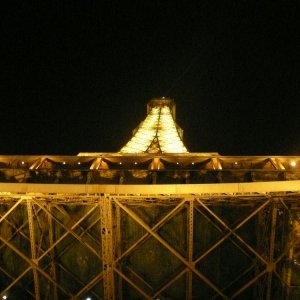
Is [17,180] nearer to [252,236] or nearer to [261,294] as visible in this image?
[252,236]

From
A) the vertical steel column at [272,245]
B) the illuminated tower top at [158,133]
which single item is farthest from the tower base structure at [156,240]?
the illuminated tower top at [158,133]

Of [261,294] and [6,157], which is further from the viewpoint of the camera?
[6,157]

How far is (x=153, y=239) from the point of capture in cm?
784

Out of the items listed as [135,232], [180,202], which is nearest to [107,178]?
[135,232]

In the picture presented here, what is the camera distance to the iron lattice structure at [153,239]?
701 centimetres

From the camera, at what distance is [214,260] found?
787cm

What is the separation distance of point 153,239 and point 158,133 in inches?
1152

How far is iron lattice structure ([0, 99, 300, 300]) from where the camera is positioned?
701 centimetres

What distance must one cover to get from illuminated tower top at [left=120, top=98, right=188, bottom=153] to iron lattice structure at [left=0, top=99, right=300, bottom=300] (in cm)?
1781

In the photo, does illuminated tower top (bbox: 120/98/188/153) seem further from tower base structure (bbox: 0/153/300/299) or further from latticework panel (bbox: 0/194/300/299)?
latticework panel (bbox: 0/194/300/299)

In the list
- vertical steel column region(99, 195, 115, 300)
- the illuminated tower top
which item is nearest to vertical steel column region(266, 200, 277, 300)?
vertical steel column region(99, 195, 115, 300)

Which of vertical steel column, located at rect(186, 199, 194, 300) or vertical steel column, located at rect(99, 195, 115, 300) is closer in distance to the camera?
vertical steel column, located at rect(99, 195, 115, 300)

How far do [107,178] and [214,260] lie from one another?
3.48 meters

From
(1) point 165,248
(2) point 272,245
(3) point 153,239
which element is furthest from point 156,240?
(2) point 272,245
